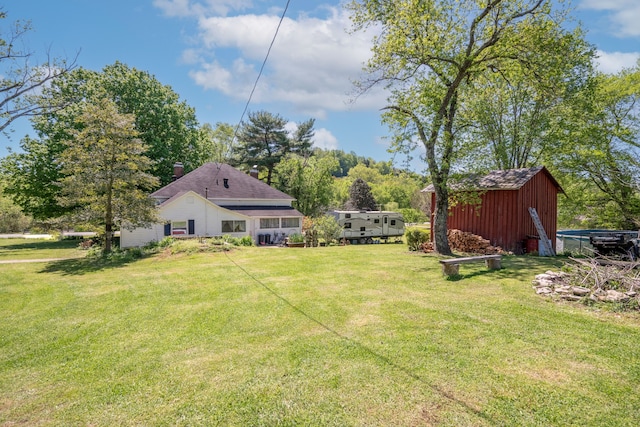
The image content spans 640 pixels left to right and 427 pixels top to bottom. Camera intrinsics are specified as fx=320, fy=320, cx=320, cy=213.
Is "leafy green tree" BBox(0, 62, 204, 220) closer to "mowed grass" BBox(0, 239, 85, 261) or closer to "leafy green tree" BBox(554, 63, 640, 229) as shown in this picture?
"mowed grass" BBox(0, 239, 85, 261)

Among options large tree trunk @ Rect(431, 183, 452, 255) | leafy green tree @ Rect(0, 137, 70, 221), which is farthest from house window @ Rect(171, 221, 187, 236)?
large tree trunk @ Rect(431, 183, 452, 255)

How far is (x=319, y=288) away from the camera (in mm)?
8508

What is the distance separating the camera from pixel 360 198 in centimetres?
4716

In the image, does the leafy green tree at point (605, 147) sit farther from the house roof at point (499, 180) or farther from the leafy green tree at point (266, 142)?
the leafy green tree at point (266, 142)

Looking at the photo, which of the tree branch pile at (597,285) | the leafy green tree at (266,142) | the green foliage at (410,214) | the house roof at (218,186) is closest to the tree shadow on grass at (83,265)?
the house roof at (218,186)

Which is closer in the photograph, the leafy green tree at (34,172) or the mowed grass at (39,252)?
the mowed grass at (39,252)

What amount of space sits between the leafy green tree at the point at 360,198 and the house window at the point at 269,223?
69.6 feet

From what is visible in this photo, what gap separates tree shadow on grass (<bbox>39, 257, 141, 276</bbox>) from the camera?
43.7 feet

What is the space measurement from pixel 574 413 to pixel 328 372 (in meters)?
2.66

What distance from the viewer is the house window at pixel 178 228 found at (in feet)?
74.0

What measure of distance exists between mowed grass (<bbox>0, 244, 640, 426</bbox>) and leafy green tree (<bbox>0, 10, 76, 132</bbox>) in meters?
5.83

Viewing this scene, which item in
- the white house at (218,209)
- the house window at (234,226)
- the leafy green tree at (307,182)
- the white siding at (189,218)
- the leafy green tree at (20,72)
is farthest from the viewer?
the leafy green tree at (307,182)

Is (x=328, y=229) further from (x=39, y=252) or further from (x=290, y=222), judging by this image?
(x=39, y=252)

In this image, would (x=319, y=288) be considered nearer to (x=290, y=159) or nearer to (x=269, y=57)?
(x=269, y=57)
